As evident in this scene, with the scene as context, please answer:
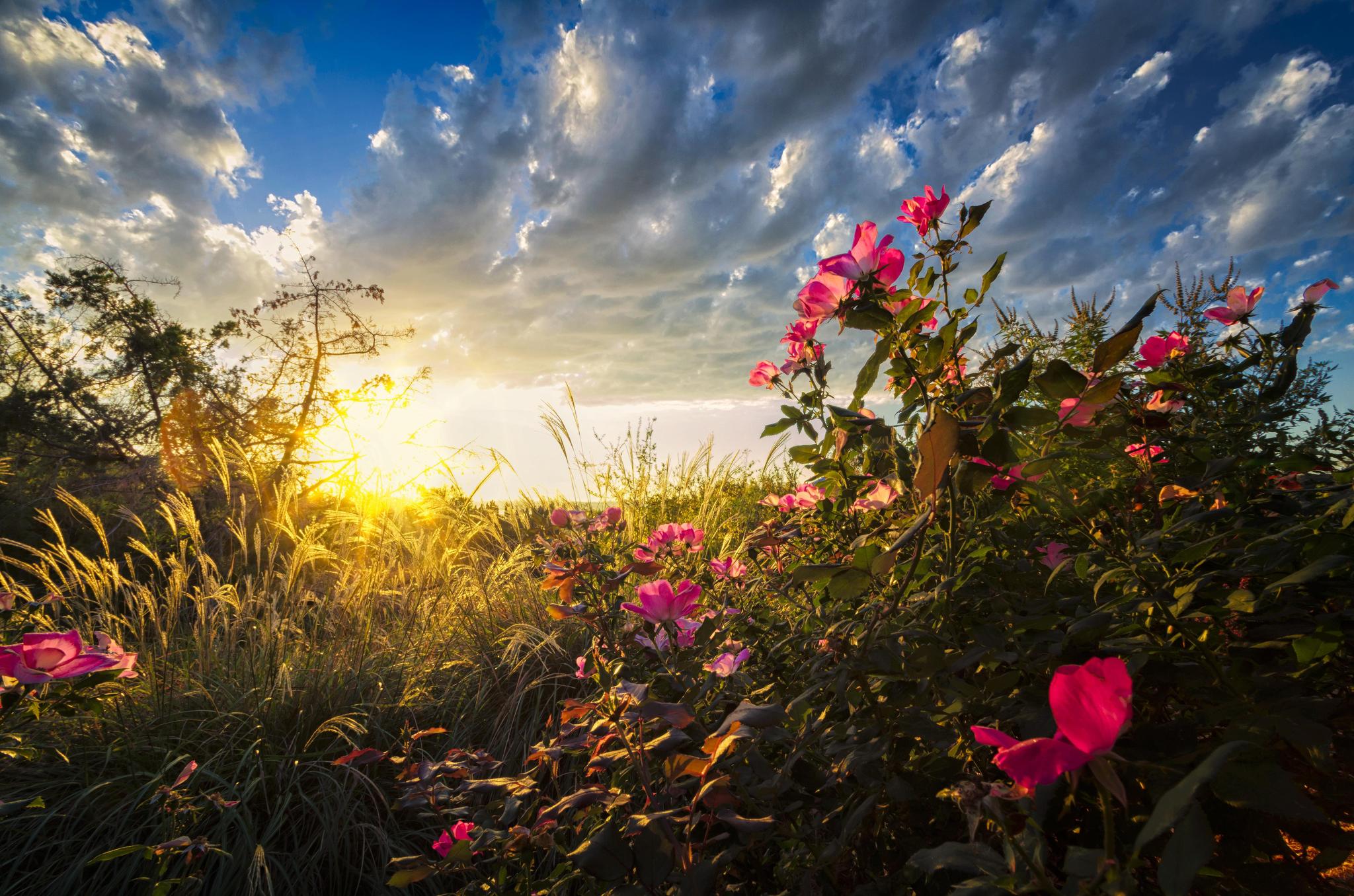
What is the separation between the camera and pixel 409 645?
2.26 metres

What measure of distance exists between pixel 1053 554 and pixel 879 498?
0.28m

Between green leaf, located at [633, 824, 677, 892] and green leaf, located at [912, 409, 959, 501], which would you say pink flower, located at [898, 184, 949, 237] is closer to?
green leaf, located at [912, 409, 959, 501]

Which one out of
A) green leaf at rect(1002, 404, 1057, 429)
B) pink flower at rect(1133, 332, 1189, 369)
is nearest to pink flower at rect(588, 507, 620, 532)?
green leaf at rect(1002, 404, 1057, 429)

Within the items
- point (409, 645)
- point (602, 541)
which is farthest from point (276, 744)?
point (602, 541)

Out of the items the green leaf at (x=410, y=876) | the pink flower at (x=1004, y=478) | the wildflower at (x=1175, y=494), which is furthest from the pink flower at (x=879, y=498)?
the green leaf at (x=410, y=876)

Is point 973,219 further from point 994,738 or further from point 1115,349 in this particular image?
point 994,738

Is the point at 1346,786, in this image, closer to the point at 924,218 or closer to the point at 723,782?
the point at 723,782

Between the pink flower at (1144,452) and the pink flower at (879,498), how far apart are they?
389mm

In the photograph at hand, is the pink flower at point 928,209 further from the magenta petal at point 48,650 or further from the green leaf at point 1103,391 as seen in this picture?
the magenta petal at point 48,650

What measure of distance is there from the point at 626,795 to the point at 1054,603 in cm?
56

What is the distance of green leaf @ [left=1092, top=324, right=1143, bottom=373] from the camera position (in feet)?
1.85

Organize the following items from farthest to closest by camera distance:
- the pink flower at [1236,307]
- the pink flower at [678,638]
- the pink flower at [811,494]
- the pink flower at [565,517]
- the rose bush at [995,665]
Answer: the pink flower at [811,494] < the pink flower at [565,517] < the pink flower at [1236,307] < the pink flower at [678,638] < the rose bush at [995,665]

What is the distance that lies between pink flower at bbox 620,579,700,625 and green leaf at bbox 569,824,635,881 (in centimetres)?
29

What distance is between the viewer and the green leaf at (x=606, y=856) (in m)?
0.58
